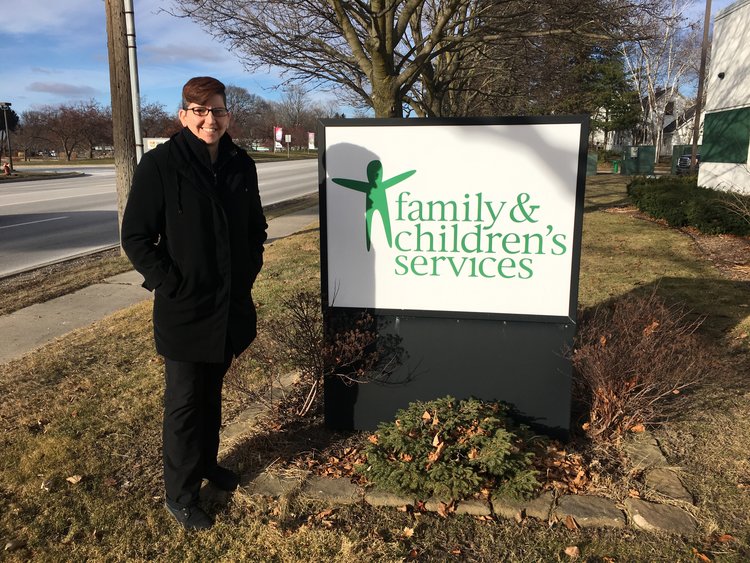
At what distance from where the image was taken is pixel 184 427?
2553 millimetres

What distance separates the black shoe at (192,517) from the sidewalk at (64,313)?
3.03 m

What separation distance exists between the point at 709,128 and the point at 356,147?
50.5 ft

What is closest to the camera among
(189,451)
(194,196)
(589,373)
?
(194,196)

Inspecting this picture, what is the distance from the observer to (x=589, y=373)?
3158 mm

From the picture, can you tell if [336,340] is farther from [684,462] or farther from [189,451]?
[684,462]

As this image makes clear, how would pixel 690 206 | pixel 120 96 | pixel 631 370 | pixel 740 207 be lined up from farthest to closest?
pixel 690 206 → pixel 740 207 → pixel 120 96 → pixel 631 370

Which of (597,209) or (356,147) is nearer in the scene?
(356,147)

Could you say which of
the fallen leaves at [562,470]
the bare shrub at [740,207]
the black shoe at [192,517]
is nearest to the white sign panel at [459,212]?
the fallen leaves at [562,470]

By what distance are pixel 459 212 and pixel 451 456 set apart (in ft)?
4.00

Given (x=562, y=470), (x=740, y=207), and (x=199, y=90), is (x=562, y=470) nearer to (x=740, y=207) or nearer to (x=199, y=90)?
(x=199, y=90)

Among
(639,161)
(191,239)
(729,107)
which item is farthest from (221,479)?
(639,161)

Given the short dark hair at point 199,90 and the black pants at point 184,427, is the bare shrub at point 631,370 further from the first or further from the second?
the short dark hair at point 199,90

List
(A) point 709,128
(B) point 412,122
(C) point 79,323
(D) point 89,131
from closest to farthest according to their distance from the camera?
1. (B) point 412,122
2. (C) point 79,323
3. (A) point 709,128
4. (D) point 89,131

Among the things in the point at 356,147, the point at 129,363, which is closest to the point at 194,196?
the point at 356,147
